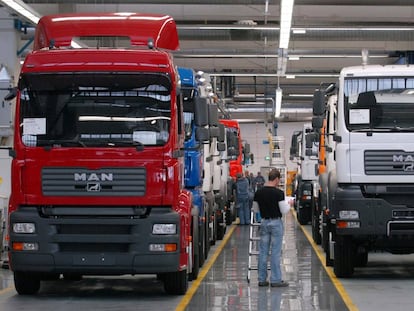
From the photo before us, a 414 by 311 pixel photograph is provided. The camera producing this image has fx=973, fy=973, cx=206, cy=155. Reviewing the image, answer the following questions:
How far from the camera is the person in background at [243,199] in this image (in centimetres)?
3172

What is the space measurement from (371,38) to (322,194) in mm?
11267

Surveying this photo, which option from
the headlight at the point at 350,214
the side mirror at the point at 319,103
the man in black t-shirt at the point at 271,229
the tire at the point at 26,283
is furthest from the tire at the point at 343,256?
the tire at the point at 26,283

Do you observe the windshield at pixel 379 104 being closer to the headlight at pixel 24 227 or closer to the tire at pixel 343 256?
the tire at pixel 343 256

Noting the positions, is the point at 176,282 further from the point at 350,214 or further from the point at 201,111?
the point at 350,214

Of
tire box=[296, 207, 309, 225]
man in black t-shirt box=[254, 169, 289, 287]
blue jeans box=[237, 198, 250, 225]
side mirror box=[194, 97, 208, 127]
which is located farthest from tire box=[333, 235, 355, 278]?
blue jeans box=[237, 198, 250, 225]

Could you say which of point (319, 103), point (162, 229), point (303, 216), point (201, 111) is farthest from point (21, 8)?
point (303, 216)

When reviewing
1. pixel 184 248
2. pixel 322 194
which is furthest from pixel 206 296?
pixel 322 194

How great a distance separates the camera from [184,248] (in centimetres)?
1277

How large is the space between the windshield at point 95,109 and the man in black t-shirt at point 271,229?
101 inches

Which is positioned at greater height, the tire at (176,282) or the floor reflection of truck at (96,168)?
the floor reflection of truck at (96,168)

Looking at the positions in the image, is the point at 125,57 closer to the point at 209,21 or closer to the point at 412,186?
the point at 412,186

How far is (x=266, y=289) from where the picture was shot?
14.2m

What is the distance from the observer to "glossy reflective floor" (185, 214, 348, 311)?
1240 cm

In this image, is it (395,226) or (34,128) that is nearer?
(34,128)
